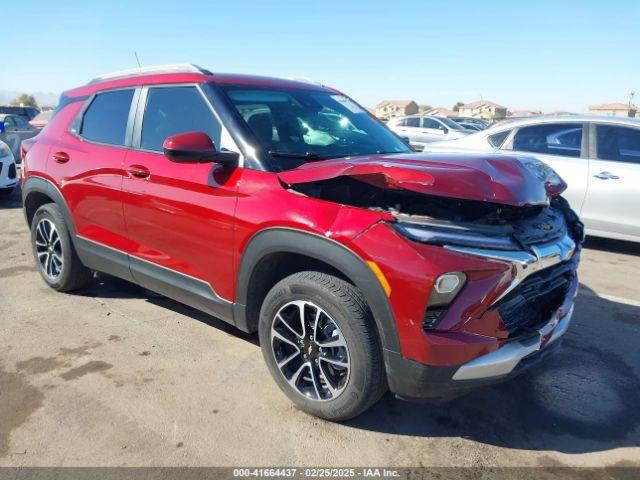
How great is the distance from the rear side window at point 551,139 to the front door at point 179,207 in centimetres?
480

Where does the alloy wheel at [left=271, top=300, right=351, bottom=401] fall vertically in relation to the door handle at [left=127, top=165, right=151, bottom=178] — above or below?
below

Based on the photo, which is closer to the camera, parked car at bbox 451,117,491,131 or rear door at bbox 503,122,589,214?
rear door at bbox 503,122,589,214

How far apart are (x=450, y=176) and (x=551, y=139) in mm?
4882

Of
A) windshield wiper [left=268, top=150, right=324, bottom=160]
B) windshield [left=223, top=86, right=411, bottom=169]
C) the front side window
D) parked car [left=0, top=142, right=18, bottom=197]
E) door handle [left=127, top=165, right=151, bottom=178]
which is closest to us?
windshield wiper [left=268, top=150, right=324, bottom=160]

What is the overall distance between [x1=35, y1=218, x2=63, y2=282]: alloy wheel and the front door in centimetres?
122

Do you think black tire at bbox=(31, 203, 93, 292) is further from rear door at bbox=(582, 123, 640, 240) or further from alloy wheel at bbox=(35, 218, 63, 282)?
rear door at bbox=(582, 123, 640, 240)

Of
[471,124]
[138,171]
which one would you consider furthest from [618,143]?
[471,124]

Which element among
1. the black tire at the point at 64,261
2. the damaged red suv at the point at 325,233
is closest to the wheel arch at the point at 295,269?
the damaged red suv at the point at 325,233

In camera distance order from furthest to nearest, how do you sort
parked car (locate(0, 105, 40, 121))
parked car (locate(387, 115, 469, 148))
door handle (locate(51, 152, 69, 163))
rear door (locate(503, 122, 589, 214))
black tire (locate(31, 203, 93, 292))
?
parked car (locate(0, 105, 40, 121))
parked car (locate(387, 115, 469, 148))
rear door (locate(503, 122, 589, 214))
black tire (locate(31, 203, 93, 292))
door handle (locate(51, 152, 69, 163))

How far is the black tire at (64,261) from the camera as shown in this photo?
13.9ft

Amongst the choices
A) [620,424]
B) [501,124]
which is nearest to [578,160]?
[501,124]

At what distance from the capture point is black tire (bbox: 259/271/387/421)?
239 cm

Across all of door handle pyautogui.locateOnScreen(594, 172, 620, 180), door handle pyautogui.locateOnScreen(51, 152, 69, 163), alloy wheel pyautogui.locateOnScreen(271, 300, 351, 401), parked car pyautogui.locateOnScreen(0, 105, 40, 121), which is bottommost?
alloy wheel pyautogui.locateOnScreen(271, 300, 351, 401)

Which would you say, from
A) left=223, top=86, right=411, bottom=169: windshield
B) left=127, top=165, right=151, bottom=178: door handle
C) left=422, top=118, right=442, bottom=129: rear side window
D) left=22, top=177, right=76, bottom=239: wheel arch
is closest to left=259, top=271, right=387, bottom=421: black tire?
left=223, top=86, right=411, bottom=169: windshield
